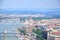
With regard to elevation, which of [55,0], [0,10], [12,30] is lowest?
[12,30]

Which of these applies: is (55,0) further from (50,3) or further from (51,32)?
→ (51,32)

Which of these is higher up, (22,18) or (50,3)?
(50,3)

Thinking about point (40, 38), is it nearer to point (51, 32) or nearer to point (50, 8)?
point (51, 32)

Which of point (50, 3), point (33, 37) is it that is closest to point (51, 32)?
point (33, 37)

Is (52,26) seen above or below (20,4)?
below

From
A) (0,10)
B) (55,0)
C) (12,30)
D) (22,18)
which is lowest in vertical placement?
(12,30)

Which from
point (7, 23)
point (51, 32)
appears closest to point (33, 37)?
point (51, 32)

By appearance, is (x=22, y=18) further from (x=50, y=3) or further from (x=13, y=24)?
(x=50, y=3)
